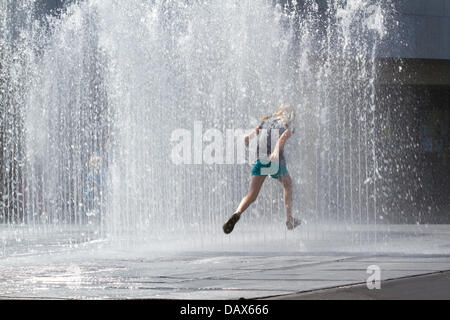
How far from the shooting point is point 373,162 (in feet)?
80.5

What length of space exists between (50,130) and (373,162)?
861 cm

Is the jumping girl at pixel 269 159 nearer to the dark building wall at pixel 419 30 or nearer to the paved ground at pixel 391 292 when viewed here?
the paved ground at pixel 391 292

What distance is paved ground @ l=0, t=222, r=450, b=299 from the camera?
266 inches

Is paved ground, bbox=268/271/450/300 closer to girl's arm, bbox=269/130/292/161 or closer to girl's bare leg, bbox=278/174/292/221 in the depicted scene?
girl's arm, bbox=269/130/292/161

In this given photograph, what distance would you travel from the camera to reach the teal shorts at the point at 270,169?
35.8ft

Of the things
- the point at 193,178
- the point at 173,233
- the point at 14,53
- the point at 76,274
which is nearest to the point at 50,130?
the point at 14,53

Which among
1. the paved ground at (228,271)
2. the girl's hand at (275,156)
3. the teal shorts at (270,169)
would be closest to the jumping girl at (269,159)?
the teal shorts at (270,169)

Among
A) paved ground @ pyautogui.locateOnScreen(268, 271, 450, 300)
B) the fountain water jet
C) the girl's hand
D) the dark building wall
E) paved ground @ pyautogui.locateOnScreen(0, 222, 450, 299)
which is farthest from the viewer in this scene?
the dark building wall

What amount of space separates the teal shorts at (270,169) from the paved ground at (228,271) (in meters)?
0.87

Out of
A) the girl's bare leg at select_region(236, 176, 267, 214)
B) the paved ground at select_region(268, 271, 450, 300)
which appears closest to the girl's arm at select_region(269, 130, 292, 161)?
the girl's bare leg at select_region(236, 176, 267, 214)

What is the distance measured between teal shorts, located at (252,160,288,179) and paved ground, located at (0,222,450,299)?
2.87 ft

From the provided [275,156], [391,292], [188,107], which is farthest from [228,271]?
[188,107]

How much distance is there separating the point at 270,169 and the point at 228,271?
111 inches
